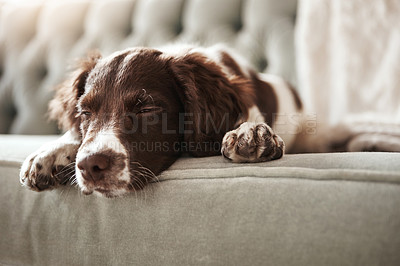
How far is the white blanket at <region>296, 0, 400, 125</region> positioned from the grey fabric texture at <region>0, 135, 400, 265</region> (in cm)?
95

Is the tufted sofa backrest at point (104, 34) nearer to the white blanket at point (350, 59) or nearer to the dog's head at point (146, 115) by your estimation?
the white blanket at point (350, 59)

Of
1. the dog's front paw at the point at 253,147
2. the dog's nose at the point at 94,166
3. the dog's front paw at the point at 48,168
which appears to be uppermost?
the dog's front paw at the point at 253,147

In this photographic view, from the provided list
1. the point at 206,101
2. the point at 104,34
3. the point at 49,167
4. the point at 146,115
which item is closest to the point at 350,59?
the point at 206,101

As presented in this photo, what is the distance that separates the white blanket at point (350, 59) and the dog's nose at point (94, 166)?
1338 mm

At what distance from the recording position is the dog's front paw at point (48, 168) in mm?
1188

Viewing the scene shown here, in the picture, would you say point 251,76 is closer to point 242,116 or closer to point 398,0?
point 242,116

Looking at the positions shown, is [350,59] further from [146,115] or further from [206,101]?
[146,115]

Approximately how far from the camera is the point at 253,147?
3.58 ft

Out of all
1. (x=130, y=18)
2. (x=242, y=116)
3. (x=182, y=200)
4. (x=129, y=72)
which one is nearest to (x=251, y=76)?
(x=242, y=116)

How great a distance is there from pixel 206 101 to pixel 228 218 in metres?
0.63

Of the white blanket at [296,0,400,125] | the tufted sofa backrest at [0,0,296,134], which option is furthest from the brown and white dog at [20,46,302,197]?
the tufted sofa backrest at [0,0,296,134]

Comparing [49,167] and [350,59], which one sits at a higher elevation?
[350,59]

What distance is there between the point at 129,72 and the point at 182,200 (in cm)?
62

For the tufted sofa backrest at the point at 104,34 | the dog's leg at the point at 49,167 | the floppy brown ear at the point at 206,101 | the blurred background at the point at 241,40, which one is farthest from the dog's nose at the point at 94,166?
the tufted sofa backrest at the point at 104,34
